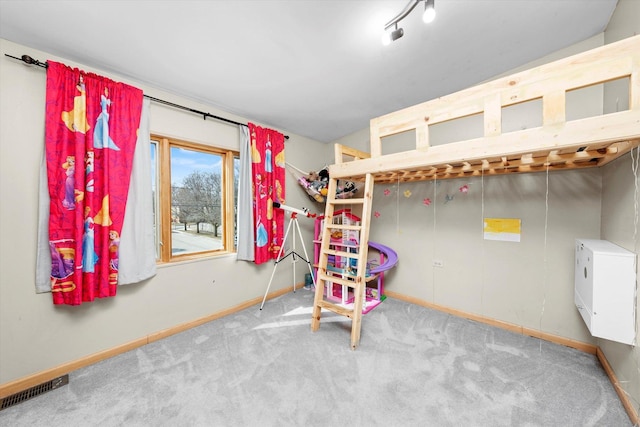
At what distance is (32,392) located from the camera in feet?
5.48

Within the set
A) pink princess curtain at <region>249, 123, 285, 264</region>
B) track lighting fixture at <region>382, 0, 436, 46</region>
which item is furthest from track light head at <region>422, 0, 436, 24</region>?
pink princess curtain at <region>249, 123, 285, 264</region>

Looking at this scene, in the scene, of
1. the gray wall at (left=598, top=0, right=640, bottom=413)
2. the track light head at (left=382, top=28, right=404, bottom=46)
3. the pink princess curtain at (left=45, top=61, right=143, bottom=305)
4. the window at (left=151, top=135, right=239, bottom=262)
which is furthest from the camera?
the window at (left=151, top=135, right=239, bottom=262)

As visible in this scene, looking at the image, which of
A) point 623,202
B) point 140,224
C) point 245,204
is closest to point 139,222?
point 140,224

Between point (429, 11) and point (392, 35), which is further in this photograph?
point (392, 35)

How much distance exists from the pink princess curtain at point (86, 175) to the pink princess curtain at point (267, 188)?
1.28 m

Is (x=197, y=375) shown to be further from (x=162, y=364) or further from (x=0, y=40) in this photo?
(x=0, y=40)

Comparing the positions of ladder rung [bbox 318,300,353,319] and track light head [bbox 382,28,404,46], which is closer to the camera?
track light head [bbox 382,28,404,46]

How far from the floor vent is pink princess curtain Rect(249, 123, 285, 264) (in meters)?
1.84

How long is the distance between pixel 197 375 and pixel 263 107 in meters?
2.78

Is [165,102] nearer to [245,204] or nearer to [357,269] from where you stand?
[245,204]

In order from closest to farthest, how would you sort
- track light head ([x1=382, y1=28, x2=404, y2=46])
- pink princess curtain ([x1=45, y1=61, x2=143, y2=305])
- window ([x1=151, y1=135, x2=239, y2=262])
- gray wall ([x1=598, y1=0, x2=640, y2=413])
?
gray wall ([x1=598, y1=0, x2=640, y2=413]) < track light head ([x1=382, y1=28, x2=404, y2=46]) < pink princess curtain ([x1=45, y1=61, x2=143, y2=305]) < window ([x1=151, y1=135, x2=239, y2=262])

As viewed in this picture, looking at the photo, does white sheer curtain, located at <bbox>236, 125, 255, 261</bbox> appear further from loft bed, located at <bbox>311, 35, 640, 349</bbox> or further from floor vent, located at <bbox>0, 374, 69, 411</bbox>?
floor vent, located at <bbox>0, 374, 69, 411</bbox>

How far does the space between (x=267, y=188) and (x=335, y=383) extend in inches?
90.2

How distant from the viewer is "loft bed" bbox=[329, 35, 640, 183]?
124cm
